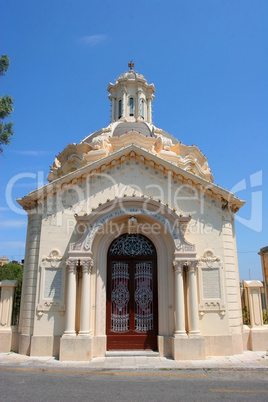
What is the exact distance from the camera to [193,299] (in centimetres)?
1128

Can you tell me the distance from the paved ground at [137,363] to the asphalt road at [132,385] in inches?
11.4

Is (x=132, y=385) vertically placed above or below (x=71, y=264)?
below

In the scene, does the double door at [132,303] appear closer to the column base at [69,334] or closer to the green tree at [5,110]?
the column base at [69,334]

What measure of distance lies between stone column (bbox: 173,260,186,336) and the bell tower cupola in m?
17.2

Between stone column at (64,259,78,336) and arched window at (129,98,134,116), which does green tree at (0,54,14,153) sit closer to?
stone column at (64,259,78,336)

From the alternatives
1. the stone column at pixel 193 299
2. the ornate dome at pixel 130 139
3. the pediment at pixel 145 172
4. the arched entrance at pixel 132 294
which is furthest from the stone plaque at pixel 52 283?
the ornate dome at pixel 130 139

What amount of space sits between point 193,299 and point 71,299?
164 inches

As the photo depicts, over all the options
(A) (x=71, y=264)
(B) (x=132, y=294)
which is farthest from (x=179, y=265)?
(A) (x=71, y=264)

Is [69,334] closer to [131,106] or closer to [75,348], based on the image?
[75,348]

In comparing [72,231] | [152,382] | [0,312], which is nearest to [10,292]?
[0,312]

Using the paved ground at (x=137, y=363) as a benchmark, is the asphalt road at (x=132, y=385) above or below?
below

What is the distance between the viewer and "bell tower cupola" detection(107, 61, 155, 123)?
26.8 metres

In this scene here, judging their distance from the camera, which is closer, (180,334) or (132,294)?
(180,334)

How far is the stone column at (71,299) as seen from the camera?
1103cm
